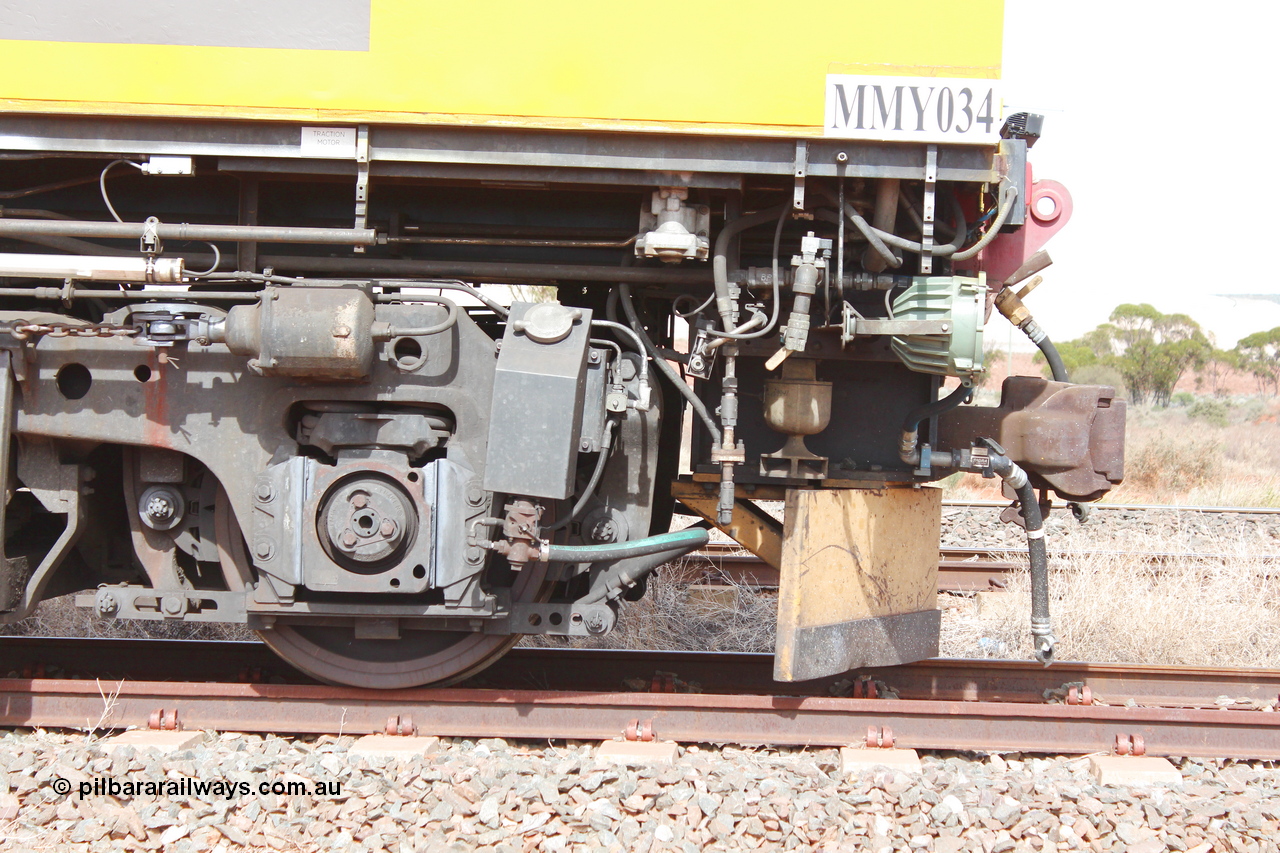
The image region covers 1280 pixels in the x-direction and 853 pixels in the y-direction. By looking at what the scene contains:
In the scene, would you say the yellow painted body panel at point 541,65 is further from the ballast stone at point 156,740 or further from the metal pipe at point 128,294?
the ballast stone at point 156,740

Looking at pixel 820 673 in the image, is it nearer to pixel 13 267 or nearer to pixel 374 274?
pixel 374 274

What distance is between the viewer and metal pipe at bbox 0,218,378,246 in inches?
142

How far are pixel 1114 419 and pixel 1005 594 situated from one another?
2570 mm

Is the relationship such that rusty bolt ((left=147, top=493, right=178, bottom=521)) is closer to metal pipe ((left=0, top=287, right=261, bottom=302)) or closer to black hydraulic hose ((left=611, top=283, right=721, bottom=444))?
metal pipe ((left=0, top=287, right=261, bottom=302))

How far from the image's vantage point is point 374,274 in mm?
4125

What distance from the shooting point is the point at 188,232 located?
3693mm

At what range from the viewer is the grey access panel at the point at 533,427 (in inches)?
140

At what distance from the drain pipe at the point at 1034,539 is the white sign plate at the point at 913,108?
1.37 metres

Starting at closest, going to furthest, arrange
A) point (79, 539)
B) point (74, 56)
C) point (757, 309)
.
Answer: point (74, 56), point (757, 309), point (79, 539)

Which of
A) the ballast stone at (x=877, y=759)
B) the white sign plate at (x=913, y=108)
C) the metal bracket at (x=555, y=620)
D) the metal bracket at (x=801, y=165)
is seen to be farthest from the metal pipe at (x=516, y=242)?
the ballast stone at (x=877, y=759)

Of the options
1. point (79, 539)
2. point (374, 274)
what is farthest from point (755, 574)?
point (79, 539)

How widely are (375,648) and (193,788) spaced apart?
0.95m

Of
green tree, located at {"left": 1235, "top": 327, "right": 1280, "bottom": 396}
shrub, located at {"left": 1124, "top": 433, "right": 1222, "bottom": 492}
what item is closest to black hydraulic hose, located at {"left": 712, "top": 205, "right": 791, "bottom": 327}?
shrub, located at {"left": 1124, "top": 433, "right": 1222, "bottom": 492}

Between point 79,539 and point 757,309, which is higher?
point 757,309
